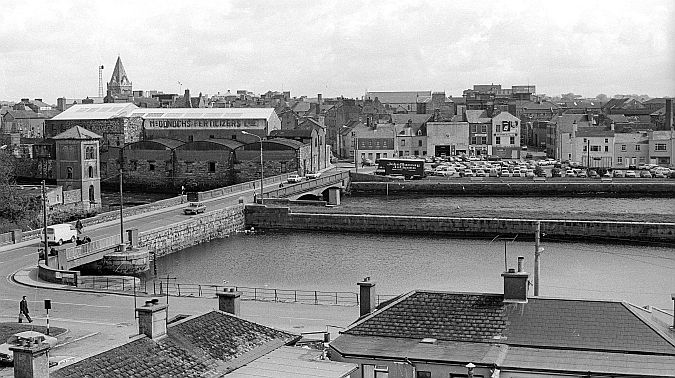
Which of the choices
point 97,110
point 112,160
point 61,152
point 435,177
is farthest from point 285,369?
point 97,110

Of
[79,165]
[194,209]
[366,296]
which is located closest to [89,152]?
[79,165]

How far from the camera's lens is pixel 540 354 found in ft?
53.3

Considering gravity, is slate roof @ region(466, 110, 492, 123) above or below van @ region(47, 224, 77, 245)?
above

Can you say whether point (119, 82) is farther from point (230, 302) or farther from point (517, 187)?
point (230, 302)

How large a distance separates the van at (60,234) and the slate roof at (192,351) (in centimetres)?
2507

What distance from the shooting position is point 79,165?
68.3 m

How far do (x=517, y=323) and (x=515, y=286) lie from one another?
31.3 inches

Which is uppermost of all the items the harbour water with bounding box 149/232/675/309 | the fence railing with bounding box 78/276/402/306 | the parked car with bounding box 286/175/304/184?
the parked car with bounding box 286/175/304/184

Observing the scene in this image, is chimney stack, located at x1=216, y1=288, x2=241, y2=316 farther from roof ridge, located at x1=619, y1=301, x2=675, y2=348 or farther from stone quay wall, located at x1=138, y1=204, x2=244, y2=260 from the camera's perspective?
stone quay wall, located at x1=138, y1=204, x2=244, y2=260

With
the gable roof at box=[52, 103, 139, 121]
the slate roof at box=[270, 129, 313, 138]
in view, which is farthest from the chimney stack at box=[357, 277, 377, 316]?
the gable roof at box=[52, 103, 139, 121]

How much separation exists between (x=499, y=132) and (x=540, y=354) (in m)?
95.4

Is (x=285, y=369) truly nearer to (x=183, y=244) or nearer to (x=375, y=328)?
(x=375, y=328)

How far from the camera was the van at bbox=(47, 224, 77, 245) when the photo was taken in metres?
41.3

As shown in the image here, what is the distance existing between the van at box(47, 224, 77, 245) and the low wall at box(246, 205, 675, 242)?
16.3m
